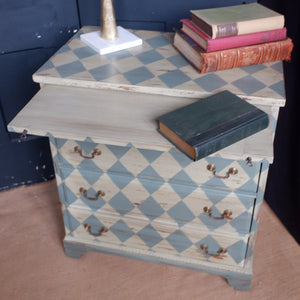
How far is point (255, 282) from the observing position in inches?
65.1

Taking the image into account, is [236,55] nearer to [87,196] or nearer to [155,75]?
[155,75]

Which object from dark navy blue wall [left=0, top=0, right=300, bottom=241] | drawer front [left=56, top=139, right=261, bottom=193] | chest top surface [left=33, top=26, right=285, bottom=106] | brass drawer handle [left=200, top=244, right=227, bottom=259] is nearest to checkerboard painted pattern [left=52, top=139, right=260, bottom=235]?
drawer front [left=56, top=139, right=261, bottom=193]

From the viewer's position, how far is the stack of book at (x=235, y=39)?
1.30m

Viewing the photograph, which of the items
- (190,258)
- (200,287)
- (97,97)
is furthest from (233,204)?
(97,97)

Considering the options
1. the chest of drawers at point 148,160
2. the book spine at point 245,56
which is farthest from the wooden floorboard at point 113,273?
the book spine at point 245,56

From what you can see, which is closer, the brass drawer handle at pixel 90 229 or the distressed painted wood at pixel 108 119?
the distressed painted wood at pixel 108 119

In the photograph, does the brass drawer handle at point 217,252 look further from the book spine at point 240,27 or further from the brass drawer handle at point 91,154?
the book spine at point 240,27

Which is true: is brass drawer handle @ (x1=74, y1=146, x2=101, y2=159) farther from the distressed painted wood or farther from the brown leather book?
the brown leather book

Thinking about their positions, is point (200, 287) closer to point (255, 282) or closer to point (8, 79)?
point (255, 282)

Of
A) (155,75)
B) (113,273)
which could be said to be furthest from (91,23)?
(113,273)

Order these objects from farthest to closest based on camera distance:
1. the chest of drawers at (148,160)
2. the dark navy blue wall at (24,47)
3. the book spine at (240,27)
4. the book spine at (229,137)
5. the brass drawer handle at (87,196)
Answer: the dark navy blue wall at (24,47) → the brass drawer handle at (87,196) → the book spine at (240,27) → the chest of drawers at (148,160) → the book spine at (229,137)

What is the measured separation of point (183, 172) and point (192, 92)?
280 millimetres

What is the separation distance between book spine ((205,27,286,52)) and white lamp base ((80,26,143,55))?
15.0 inches

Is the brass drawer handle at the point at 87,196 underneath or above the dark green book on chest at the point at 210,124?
underneath
